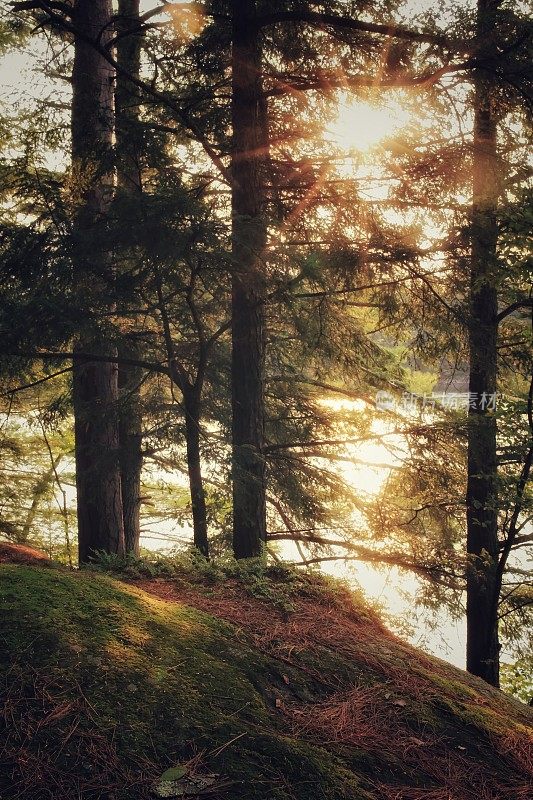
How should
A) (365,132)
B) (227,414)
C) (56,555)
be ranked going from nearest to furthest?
(365,132)
(227,414)
(56,555)

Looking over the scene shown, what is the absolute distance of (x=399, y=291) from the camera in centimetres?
746

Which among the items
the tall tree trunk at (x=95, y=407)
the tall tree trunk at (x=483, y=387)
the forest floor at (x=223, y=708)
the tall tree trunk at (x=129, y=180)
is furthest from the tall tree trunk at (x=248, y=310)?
the forest floor at (x=223, y=708)

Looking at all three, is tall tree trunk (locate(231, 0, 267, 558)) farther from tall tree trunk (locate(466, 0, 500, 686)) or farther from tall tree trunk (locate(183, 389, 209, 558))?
tall tree trunk (locate(466, 0, 500, 686))

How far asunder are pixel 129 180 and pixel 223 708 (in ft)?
16.6

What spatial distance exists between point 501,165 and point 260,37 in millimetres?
3254

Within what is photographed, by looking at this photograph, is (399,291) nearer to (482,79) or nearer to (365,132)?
(365,132)

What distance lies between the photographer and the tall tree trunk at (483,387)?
22.1 feet

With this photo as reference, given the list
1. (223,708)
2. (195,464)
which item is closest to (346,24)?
(195,464)

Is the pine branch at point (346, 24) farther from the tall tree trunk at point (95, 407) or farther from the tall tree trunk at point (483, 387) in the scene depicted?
the tall tree trunk at point (95, 407)

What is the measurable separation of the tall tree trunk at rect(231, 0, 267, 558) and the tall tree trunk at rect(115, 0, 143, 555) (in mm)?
1174

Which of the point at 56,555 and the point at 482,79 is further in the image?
the point at 56,555

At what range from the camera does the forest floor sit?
223cm

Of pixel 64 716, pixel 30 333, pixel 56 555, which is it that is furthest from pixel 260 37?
pixel 56 555

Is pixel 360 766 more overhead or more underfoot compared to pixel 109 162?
more underfoot
